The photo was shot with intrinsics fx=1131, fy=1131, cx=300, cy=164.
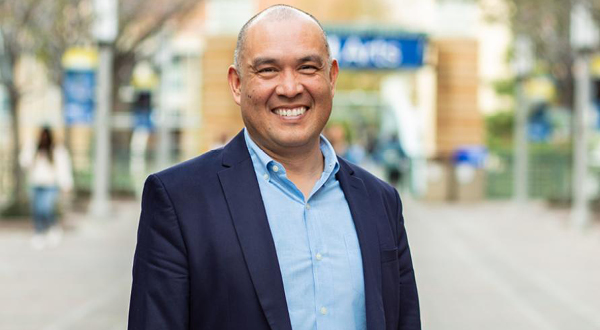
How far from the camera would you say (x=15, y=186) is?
63.9 ft

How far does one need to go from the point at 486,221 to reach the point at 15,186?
28.7 ft

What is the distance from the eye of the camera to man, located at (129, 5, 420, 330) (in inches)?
105

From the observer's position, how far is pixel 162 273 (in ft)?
8.73

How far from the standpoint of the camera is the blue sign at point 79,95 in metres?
19.7

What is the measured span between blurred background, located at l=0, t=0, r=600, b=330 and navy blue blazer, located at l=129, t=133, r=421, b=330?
21.2ft

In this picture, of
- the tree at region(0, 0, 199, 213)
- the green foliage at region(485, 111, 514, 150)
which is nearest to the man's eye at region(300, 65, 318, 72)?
the tree at region(0, 0, 199, 213)

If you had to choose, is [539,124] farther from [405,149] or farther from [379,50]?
[405,149]

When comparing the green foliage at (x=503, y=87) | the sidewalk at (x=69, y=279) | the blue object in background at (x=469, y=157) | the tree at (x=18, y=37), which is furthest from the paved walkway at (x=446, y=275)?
the green foliage at (x=503, y=87)

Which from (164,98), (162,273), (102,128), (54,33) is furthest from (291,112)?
(164,98)

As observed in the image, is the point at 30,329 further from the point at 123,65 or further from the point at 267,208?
the point at 123,65

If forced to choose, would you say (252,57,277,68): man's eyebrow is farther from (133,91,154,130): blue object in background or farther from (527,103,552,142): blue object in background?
(133,91,154,130): blue object in background

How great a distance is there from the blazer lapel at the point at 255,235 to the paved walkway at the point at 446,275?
20.8 ft

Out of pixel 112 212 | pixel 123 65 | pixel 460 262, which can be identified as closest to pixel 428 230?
pixel 460 262

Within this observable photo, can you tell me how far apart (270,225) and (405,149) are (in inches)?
1083
